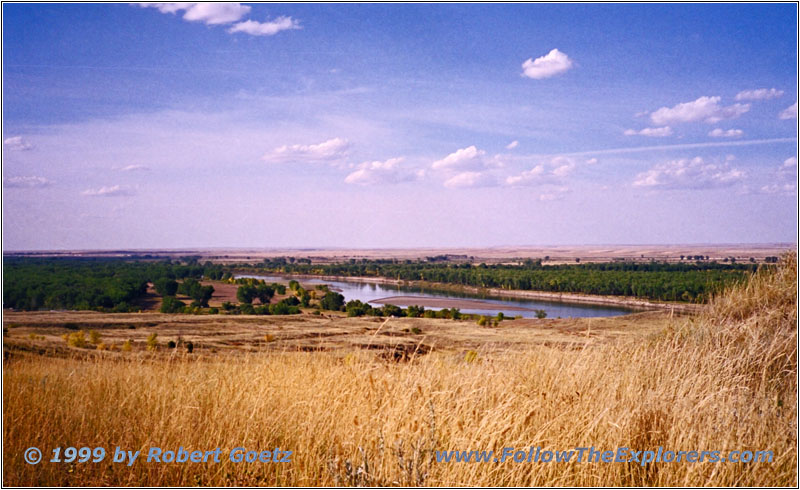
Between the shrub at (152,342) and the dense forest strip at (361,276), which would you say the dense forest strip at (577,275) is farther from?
the shrub at (152,342)

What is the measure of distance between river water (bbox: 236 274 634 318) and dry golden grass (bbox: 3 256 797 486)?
104 inches

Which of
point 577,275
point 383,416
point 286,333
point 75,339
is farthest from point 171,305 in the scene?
point 577,275

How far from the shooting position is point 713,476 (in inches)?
146

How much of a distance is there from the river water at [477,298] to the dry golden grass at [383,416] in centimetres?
265

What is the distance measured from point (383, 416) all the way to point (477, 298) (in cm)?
539

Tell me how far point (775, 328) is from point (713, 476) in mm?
3996

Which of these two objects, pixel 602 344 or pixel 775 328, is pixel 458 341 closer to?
pixel 602 344

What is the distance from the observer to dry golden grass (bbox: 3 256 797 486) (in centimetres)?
382

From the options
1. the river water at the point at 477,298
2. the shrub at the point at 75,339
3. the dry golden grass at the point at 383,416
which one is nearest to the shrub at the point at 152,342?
the dry golden grass at the point at 383,416

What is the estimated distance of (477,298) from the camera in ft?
31.3

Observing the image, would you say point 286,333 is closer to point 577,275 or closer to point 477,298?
point 477,298

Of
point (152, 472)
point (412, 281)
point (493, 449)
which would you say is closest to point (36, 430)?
point (152, 472)

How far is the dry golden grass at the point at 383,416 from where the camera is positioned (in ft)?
12.5

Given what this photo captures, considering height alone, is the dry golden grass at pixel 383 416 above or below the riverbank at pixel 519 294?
below
